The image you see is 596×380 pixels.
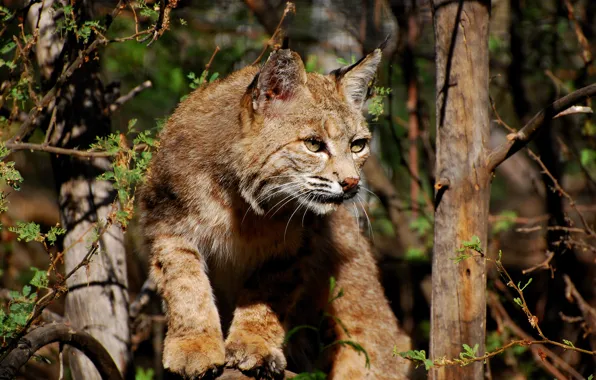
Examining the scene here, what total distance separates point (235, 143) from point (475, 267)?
4.31 ft

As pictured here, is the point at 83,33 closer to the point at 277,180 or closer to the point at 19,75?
the point at 19,75

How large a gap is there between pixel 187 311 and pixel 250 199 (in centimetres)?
63

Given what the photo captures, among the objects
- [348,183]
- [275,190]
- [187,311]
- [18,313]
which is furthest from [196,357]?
[348,183]

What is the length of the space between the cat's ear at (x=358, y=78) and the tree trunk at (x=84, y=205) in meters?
1.37

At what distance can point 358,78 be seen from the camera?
150 inches

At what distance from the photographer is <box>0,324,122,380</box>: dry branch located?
2.79 metres

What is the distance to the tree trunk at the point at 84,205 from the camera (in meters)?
4.11

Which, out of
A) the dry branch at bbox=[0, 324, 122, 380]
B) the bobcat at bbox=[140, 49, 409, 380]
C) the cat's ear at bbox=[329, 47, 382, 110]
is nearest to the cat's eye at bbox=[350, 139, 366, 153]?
the bobcat at bbox=[140, 49, 409, 380]

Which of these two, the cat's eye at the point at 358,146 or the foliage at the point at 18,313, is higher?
the cat's eye at the point at 358,146

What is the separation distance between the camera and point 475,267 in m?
3.22

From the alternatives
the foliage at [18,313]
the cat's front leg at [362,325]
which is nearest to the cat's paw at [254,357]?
the cat's front leg at [362,325]

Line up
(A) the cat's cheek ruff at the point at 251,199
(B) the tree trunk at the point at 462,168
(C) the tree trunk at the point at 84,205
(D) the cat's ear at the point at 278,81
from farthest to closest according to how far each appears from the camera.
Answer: (C) the tree trunk at the point at 84,205, (A) the cat's cheek ruff at the point at 251,199, (D) the cat's ear at the point at 278,81, (B) the tree trunk at the point at 462,168

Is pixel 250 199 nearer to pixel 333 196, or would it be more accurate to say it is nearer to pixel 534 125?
pixel 333 196

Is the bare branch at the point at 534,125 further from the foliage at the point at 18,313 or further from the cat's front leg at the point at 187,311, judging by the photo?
the foliage at the point at 18,313
